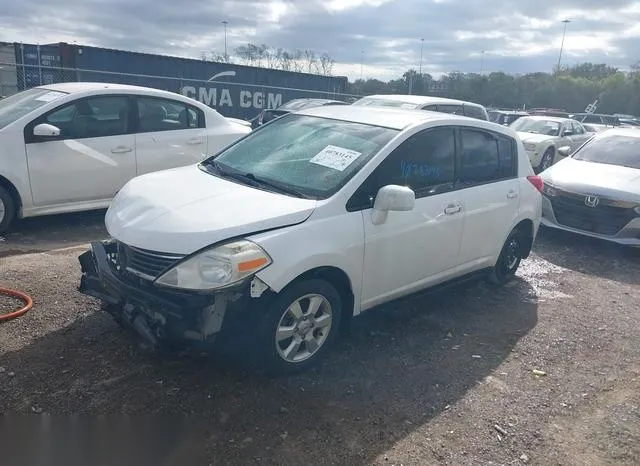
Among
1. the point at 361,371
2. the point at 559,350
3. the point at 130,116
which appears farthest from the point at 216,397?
the point at 130,116

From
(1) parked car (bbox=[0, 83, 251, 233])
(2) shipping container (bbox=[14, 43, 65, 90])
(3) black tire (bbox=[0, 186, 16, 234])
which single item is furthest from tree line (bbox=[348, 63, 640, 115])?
(3) black tire (bbox=[0, 186, 16, 234])

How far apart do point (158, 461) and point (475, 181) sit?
3.45m

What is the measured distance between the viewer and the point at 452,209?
15.2 feet

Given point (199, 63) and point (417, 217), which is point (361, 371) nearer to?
point (417, 217)

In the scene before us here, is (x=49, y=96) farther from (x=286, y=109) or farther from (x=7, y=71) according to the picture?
(x=7, y=71)

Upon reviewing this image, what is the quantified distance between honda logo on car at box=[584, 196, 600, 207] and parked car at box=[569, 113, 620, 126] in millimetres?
22536

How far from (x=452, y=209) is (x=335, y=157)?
3.76ft

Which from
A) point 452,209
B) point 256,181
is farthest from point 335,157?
point 452,209

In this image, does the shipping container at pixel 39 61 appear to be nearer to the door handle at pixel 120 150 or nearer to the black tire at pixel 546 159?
the door handle at pixel 120 150

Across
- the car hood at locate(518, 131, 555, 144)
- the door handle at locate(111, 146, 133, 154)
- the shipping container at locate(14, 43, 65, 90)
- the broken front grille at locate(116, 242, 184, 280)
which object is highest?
the shipping container at locate(14, 43, 65, 90)

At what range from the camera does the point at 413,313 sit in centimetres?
498

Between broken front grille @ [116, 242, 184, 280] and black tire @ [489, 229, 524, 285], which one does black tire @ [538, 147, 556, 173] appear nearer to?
black tire @ [489, 229, 524, 285]

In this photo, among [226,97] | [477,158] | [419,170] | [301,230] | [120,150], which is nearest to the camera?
[301,230]

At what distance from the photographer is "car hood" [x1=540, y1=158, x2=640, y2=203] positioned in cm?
745
